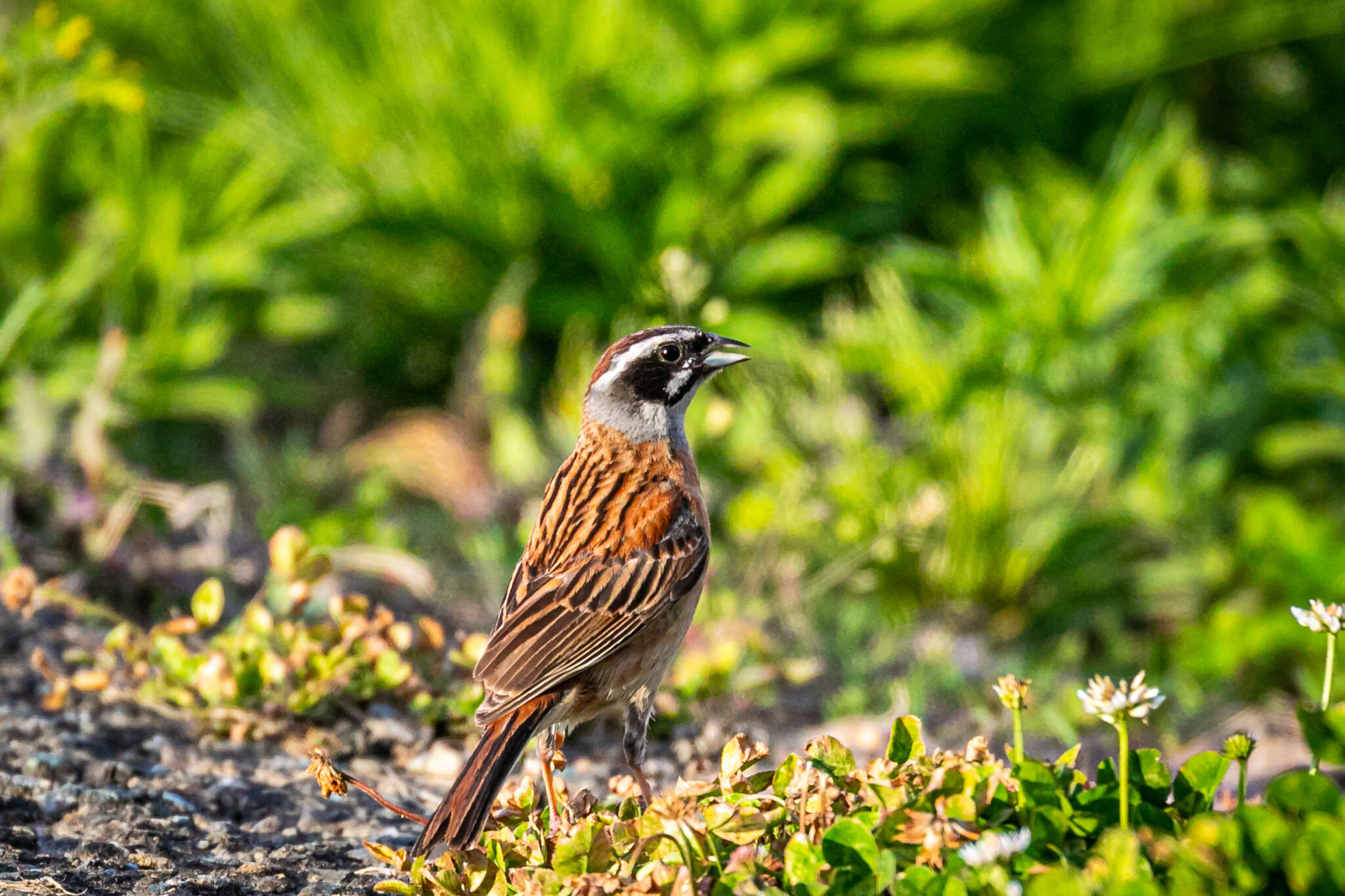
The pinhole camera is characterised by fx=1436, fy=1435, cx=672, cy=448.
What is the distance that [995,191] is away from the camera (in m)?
6.28

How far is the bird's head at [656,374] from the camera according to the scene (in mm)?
3580

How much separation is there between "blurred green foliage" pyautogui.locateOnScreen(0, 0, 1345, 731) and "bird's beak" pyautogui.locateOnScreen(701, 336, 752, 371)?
89 cm

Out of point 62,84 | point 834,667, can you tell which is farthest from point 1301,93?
point 62,84

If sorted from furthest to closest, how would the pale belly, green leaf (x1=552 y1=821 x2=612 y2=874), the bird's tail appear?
the pale belly < the bird's tail < green leaf (x1=552 y1=821 x2=612 y2=874)

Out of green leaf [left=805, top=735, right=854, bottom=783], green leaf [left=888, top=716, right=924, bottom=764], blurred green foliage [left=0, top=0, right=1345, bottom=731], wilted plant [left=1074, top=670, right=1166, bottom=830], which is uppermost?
blurred green foliage [left=0, top=0, right=1345, bottom=731]

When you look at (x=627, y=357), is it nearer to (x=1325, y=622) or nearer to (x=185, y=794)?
(x=185, y=794)

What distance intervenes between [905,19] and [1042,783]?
16.5ft

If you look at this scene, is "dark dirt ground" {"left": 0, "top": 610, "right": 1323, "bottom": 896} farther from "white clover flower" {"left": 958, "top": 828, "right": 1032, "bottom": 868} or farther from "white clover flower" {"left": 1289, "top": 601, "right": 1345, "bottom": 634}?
"white clover flower" {"left": 1289, "top": 601, "right": 1345, "bottom": 634}

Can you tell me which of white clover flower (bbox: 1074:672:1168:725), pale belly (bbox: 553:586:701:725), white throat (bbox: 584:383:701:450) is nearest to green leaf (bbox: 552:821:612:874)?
pale belly (bbox: 553:586:701:725)

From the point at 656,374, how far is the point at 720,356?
0.17 m

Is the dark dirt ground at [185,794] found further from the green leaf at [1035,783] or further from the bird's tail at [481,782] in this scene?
the green leaf at [1035,783]

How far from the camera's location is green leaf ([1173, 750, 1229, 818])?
240 centimetres

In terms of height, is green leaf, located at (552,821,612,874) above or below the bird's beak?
below

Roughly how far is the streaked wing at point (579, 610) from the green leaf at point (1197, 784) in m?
1.20
